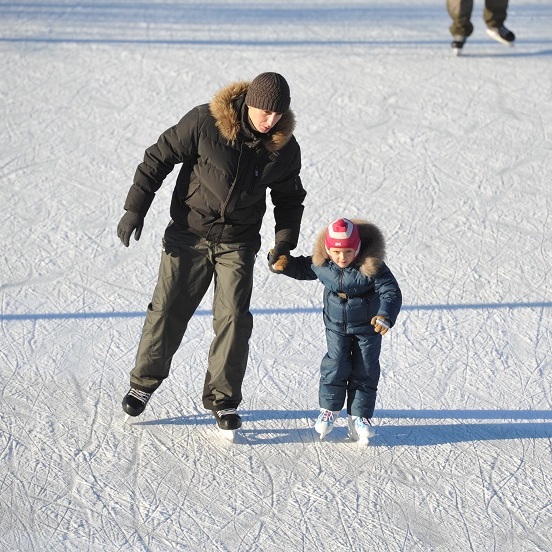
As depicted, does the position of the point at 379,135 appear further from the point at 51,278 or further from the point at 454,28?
the point at 51,278

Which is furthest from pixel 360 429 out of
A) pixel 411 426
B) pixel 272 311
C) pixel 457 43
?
pixel 457 43

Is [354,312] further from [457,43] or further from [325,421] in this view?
[457,43]

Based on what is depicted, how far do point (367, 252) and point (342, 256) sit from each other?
11 cm

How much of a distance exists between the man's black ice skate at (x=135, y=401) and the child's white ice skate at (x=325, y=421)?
76 cm

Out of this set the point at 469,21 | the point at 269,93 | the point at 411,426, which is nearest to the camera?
the point at 269,93

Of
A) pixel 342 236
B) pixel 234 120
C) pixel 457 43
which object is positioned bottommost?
pixel 342 236

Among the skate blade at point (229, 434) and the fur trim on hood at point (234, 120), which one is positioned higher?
the fur trim on hood at point (234, 120)

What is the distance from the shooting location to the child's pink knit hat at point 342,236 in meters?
4.23

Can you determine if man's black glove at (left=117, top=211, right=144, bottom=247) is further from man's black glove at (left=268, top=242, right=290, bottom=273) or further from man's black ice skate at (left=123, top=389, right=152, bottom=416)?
man's black ice skate at (left=123, top=389, right=152, bottom=416)

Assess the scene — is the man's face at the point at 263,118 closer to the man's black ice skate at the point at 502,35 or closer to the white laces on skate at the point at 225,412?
the white laces on skate at the point at 225,412

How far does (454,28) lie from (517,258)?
3.61 m

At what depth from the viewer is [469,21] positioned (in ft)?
30.4

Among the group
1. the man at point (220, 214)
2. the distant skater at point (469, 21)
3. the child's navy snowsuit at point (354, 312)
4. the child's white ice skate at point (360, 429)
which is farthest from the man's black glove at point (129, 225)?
the distant skater at point (469, 21)

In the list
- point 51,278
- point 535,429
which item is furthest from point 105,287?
point 535,429
